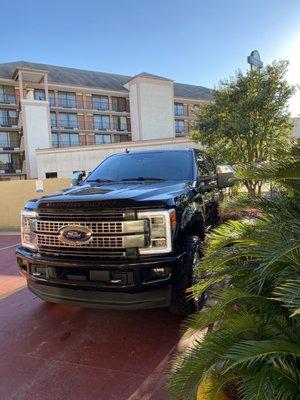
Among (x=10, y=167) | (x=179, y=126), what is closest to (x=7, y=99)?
(x=10, y=167)

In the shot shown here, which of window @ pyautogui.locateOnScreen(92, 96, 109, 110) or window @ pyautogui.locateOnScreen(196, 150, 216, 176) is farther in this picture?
window @ pyautogui.locateOnScreen(92, 96, 109, 110)

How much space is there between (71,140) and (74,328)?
168ft

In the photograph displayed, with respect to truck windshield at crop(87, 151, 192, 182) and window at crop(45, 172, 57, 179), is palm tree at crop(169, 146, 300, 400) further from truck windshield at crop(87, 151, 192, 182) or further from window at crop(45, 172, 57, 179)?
window at crop(45, 172, 57, 179)

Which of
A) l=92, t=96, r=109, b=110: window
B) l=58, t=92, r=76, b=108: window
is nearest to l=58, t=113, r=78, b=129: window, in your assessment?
l=58, t=92, r=76, b=108: window

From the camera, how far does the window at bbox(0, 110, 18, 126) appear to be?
49.8 m

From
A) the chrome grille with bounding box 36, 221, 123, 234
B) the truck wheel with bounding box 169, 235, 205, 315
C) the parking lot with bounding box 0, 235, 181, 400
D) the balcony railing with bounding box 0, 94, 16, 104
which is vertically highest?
the balcony railing with bounding box 0, 94, 16, 104

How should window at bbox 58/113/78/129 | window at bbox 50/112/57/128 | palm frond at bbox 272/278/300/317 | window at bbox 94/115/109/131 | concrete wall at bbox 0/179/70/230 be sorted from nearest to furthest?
palm frond at bbox 272/278/300/317 < concrete wall at bbox 0/179/70/230 < window at bbox 50/112/57/128 < window at bbox 58/113/78/129 < window at bbox 94/115/109/131

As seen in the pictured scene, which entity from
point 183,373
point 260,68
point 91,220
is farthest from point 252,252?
point 260,68

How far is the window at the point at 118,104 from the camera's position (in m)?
56.1

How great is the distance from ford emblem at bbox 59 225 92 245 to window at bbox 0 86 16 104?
50268mm

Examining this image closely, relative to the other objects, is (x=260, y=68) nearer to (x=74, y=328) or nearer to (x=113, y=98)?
(x=74, y=328)

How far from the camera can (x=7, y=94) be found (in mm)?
49562

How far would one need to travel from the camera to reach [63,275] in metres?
3.86

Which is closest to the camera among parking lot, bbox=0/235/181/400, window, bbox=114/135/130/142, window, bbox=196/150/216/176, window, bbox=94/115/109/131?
parking lot, bbox=0/235/181/400
